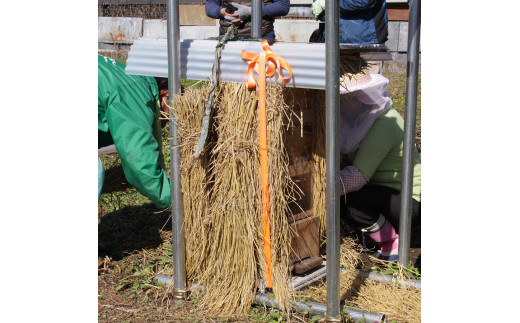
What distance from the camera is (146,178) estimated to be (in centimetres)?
309

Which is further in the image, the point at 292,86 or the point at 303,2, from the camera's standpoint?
the point at 303,2

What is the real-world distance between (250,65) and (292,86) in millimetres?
215

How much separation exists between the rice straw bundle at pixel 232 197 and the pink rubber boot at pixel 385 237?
0.88 metres

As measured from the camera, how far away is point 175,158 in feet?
9.12

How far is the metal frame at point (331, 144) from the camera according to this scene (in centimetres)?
228

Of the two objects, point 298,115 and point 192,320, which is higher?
point 298,115

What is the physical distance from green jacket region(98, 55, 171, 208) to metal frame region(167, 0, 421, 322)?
0.34m

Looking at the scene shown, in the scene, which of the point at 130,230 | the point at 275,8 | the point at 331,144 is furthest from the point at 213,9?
the point at 331,144

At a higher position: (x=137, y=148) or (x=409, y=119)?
(x=409, y=119)

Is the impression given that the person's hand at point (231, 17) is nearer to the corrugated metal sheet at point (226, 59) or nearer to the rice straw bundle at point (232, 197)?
the corrugated metal sheet at point (226, 59)

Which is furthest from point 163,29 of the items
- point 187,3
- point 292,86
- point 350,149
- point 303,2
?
point 292,86

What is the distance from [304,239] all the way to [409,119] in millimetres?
849

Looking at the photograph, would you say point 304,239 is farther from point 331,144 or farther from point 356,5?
point 356,5

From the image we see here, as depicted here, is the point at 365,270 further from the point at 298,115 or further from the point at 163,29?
the point at 163,29
